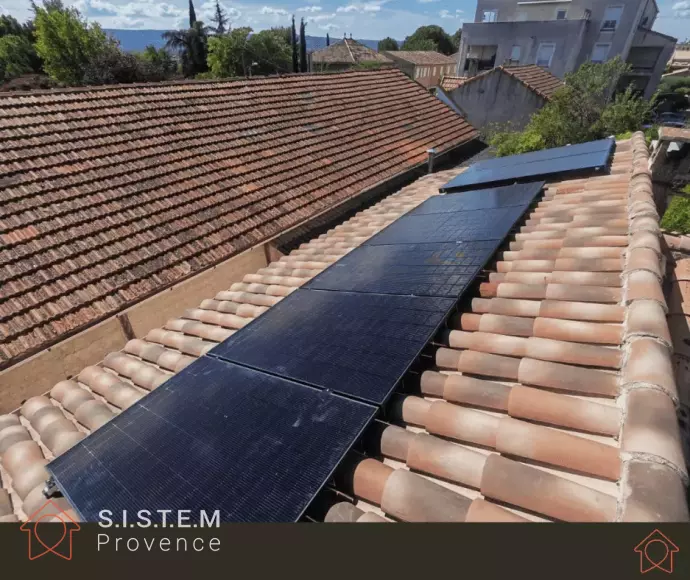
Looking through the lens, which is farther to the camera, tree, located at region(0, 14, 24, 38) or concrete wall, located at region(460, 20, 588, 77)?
tree, located at region(0, 14, 24, 38)

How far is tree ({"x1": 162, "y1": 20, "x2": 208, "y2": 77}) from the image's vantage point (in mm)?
49875

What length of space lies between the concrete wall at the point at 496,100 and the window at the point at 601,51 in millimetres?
27504

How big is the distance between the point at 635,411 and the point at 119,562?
12.1ft

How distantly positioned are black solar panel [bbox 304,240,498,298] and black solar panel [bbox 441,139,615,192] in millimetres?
3945

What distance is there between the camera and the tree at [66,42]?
35.7 metres

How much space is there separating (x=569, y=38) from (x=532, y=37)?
11.7ft

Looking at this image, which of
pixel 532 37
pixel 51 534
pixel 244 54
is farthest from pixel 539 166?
pixel 244 54

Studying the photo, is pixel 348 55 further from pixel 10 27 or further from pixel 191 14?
pixel 10 27

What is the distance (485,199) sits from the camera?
7492 mm

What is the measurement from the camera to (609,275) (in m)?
4.15

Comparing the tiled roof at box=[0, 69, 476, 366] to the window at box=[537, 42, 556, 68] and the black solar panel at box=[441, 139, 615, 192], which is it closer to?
the black solar panel at box=[441, 139, 615, 192]

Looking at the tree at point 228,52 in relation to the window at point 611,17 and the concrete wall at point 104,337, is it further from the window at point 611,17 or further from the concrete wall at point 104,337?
the concrete wall at point 104,337

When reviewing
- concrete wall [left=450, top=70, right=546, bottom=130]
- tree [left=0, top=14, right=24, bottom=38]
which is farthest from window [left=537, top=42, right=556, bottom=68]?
tree [left=0, top=14, right=24, bottom=38]

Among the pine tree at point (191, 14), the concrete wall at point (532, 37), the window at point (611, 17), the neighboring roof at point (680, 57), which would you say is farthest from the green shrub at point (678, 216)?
the neighboring roof at point (680, 57)
